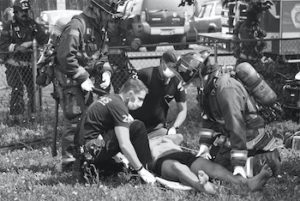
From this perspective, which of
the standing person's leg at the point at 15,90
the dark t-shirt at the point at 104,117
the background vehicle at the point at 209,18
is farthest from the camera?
the background vehicle at the point at 209,18

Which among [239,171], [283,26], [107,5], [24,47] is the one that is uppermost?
[107,5]

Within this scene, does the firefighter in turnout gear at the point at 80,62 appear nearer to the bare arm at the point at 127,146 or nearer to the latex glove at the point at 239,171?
the bare arm at the point at 127,146

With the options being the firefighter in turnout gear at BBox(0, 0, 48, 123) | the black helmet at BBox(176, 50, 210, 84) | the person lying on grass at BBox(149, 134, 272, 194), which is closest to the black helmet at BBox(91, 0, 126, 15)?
the black helmet at BBox(176, 50, 210, 84)

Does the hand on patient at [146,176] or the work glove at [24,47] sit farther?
the work glove at [24,47]

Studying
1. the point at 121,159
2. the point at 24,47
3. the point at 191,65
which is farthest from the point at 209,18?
the point at 191,65

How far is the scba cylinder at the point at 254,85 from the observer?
16.6ft

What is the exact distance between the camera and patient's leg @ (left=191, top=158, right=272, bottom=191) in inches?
194

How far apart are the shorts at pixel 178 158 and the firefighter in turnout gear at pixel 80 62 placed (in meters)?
1.10

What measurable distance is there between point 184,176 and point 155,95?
1.53 metres

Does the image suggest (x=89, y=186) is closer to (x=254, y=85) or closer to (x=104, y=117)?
(x=104, y=117)

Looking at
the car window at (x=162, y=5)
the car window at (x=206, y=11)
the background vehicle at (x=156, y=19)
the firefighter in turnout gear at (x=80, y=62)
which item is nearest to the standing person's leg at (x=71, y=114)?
the firefighter in turnout gear at (x=80, y=62)

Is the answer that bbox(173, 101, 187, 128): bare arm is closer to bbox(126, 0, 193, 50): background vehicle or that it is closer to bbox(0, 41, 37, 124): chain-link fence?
bbox(0, 41, 37, 124): chain-link fence

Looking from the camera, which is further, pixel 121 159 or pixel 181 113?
pixel 181 113

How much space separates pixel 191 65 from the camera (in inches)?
208
